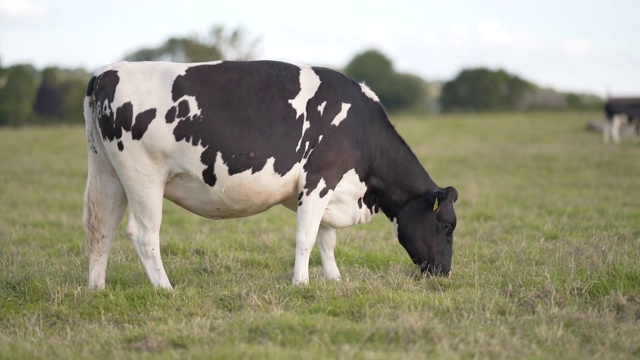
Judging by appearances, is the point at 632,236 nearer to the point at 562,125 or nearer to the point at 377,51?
the point at 562,125

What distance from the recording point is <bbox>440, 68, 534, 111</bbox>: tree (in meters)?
72.7

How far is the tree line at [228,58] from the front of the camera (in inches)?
2095

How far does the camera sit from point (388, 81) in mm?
99500

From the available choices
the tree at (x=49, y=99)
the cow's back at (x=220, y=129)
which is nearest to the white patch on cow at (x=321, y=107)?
the cow's back at (x=220, y=129)

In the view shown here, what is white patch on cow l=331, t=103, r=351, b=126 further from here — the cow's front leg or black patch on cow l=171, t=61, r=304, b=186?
the cow's front leg

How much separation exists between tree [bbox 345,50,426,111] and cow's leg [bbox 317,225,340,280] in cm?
7330

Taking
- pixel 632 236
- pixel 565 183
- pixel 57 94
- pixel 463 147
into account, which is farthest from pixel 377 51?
pixel 632 236

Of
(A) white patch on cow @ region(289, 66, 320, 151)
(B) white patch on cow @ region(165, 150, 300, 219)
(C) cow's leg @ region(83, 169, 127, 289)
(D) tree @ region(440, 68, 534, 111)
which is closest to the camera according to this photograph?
(B) white patch on cow @ region(165, 150, 300, 219)

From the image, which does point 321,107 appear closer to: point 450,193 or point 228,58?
point 450,193

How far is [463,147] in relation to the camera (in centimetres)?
2833

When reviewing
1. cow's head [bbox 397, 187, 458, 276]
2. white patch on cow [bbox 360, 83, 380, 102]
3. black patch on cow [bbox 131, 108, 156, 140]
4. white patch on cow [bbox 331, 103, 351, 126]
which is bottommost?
cow's head [bbox 397, 187, 458, 276]

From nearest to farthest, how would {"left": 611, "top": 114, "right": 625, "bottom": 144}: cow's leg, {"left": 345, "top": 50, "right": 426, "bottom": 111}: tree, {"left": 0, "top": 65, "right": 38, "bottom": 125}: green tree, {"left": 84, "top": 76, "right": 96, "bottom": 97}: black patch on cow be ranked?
1. {"left": 84, "top": 76, "right": 96, "bottom": 97}: black patch on cow
2. {"left": 611, "top": 114, "right": 625, "bottom": 144}: cow's leg
3. {"left": 0, "top": 65, "right": 38, "bottom": 125}: green tree
4. {"left": 345, "top": 50, "right": 426, "bottom": 111}: tree

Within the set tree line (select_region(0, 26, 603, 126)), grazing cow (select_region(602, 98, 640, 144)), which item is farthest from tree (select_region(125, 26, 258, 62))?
grazing cow (select_region(602, 98, 640, 144))

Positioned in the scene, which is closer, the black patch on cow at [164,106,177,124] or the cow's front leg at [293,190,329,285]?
the black patch on cow at [164,106,177,124]
